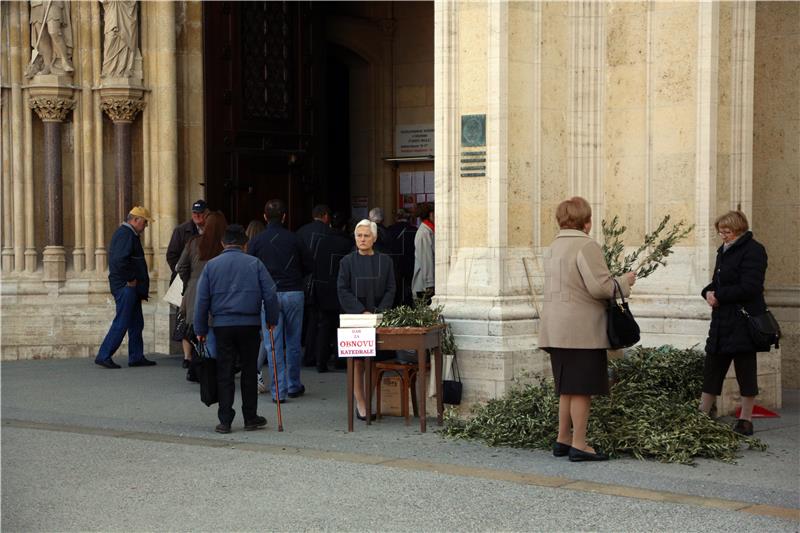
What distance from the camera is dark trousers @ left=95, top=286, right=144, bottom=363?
14.7 m

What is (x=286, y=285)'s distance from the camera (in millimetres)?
12164

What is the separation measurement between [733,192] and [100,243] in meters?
8.11

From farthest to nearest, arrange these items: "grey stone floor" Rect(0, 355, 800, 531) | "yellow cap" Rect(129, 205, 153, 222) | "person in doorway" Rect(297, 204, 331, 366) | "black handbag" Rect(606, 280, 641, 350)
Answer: "yellow cap" Rect(129, 205, 153, 222) → "person in doorway" Rect(297, 204, 331, 366) → "black handbag" Rect(606, 280, 641, 350) → "grey stone floor" Rect(0, 355, 800, 531)

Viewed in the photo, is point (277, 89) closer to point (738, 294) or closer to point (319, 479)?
point (738, 294)

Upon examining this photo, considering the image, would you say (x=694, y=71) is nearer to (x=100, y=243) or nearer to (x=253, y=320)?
(x=253, y=320)

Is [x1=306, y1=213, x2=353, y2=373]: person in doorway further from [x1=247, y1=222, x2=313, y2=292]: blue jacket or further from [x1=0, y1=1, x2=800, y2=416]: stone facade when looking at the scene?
[x1=0, y1=1, x2=800, y2=416]: stone facade

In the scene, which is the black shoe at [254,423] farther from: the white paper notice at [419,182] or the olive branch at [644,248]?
the white paper notice at [419,182]

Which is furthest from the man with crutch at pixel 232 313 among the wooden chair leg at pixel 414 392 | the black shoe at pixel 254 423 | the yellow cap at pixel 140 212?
the yellow cap at pixel 140 212

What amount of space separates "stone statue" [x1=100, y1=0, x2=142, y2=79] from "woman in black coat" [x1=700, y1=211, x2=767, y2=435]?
337 inches

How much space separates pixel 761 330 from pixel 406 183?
36.9 feet

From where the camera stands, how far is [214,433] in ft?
33.4

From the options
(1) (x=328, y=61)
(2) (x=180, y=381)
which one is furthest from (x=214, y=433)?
(1) (x=328, y=61)

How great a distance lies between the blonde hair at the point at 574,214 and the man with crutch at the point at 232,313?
258cm

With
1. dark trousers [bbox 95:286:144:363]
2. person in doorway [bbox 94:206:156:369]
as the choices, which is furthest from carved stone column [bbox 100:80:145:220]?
dark trousers [bbox 95:286:144:363]
